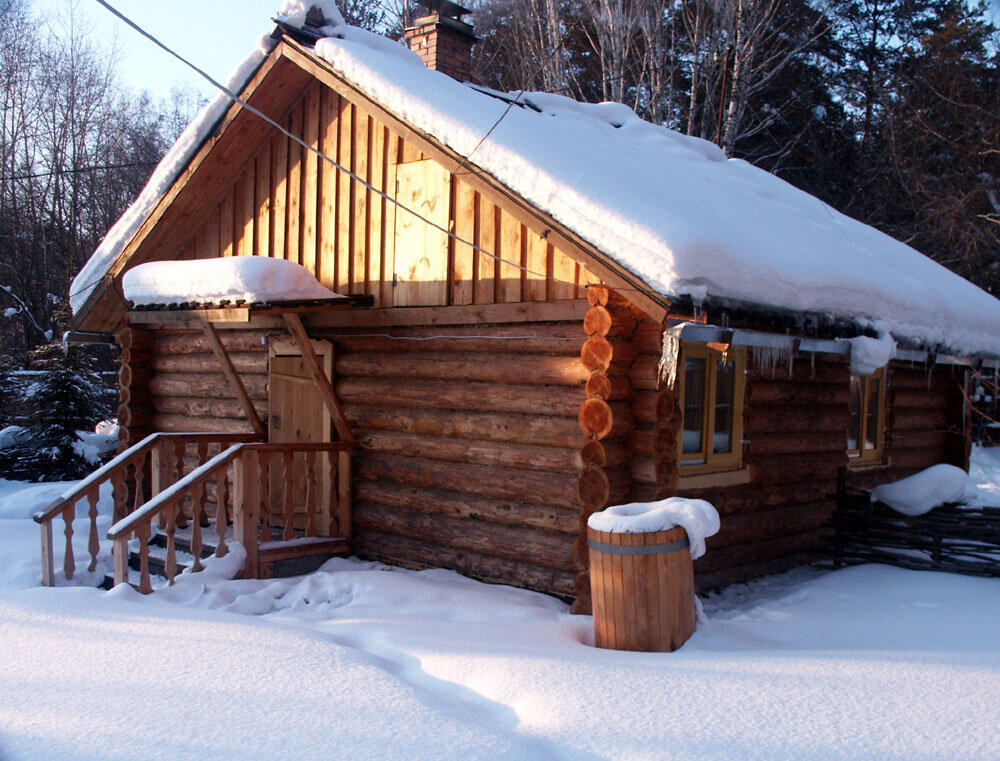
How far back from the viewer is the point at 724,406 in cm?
830

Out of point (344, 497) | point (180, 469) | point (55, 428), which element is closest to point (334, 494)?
point (344, 497)

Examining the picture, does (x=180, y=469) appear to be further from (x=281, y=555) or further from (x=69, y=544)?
(x=281, y=555)

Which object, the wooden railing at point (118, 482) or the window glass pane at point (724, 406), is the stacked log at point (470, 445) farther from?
the window glass pane at point (724, 406)

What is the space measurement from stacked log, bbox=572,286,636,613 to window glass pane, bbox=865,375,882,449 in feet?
17.7

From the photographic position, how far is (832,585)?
7.98 m

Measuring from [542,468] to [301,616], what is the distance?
87.7 inches

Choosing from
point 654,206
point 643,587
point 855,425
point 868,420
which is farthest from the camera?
point 868,420

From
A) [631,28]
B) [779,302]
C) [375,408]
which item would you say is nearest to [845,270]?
[779,302]

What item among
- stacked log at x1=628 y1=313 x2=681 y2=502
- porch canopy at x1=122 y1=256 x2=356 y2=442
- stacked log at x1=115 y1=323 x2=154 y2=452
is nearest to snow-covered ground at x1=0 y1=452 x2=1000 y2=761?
stacked log at x1=628 y1=313 x2=681 y2=502

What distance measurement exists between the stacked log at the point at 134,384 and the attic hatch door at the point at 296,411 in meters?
2.48

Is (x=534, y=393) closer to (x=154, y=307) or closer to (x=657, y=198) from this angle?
(x=657, y=198)

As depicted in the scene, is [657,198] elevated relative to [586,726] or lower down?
elevated

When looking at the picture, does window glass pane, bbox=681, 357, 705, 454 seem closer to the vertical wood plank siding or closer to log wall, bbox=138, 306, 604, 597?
log wall, bbox=138, 306, 604, 597

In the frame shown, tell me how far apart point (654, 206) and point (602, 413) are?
1.58 metres
